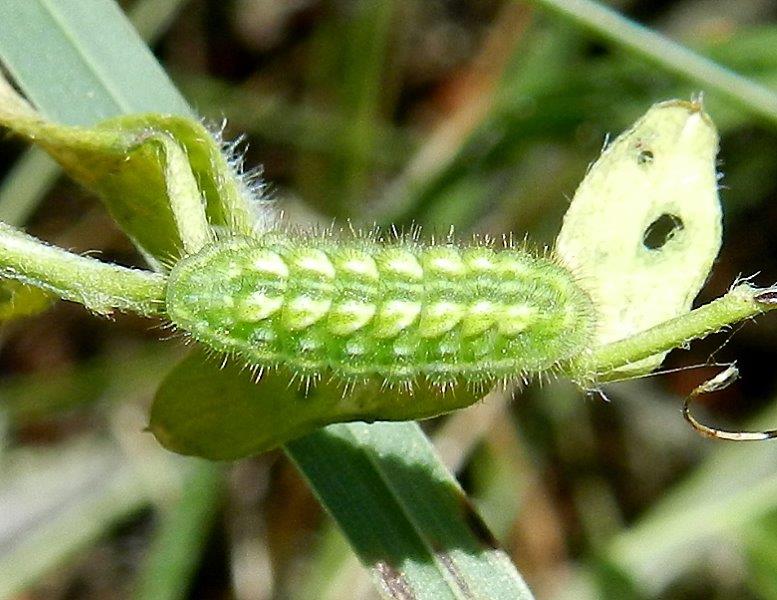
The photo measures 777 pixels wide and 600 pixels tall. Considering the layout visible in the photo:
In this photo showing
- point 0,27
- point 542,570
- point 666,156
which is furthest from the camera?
point 542,570

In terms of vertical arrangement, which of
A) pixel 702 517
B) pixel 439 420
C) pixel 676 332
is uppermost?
pixel 676 332

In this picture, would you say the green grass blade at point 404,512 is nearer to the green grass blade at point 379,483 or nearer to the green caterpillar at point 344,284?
the green grass blade at point 379,483

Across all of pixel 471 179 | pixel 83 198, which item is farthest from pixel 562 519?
pixel 83 198

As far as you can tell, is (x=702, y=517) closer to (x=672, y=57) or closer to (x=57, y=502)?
(x=672, y=57)

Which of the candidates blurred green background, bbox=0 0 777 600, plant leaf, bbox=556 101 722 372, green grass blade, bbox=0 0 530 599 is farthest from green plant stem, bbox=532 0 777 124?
green grass blade, bbox=0 0 530 599

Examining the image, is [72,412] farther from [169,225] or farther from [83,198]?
[169,225]

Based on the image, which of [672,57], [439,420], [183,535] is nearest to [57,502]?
[183,535]

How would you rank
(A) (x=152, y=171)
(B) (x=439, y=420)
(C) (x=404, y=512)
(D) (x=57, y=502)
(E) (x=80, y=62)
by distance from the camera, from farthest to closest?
1. (B) (x=439, y=420)
2. (D) (x=57, y=502)
3. (E) (x=80, y=62)
4. (C) (x=404, y=512)
5. (A) (x=152, y=171)
